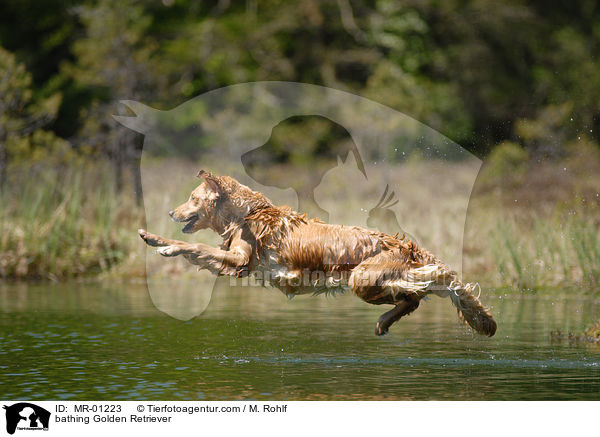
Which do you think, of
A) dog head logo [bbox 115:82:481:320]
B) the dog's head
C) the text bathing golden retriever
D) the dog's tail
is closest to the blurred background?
dog head logo [bbox 115:82:481:320]

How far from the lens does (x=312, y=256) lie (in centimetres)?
970

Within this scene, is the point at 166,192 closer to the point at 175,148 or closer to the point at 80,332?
the point at 80,332

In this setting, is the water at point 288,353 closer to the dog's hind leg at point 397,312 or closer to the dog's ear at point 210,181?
the dog's hind leg at point 397,312

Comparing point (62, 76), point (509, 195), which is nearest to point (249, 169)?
point (62, 76)

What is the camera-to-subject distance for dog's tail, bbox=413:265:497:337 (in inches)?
373

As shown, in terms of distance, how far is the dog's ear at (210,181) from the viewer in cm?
980

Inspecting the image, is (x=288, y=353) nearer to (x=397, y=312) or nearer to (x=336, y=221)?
(x=397, y=312)

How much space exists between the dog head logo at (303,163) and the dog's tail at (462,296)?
5.38 metres

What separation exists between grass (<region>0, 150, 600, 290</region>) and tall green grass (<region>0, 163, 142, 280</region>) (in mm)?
21

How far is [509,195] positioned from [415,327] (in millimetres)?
11293

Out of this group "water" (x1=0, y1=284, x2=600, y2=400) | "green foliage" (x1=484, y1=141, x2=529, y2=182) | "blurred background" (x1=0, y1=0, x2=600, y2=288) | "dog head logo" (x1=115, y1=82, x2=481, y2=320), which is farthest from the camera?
"green foliage" (x1=484, y1=141, x2=529, y2=182)

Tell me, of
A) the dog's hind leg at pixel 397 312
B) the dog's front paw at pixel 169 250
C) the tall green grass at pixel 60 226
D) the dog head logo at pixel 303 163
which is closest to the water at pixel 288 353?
the dog's hind leg at pixel 397 312

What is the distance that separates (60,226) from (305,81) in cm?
2112

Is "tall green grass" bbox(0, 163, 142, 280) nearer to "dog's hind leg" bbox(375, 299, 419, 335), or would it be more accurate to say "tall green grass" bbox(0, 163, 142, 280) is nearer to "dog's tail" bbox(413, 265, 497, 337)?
"dog's hind leg" bbox(375, 299, 419, 335)
